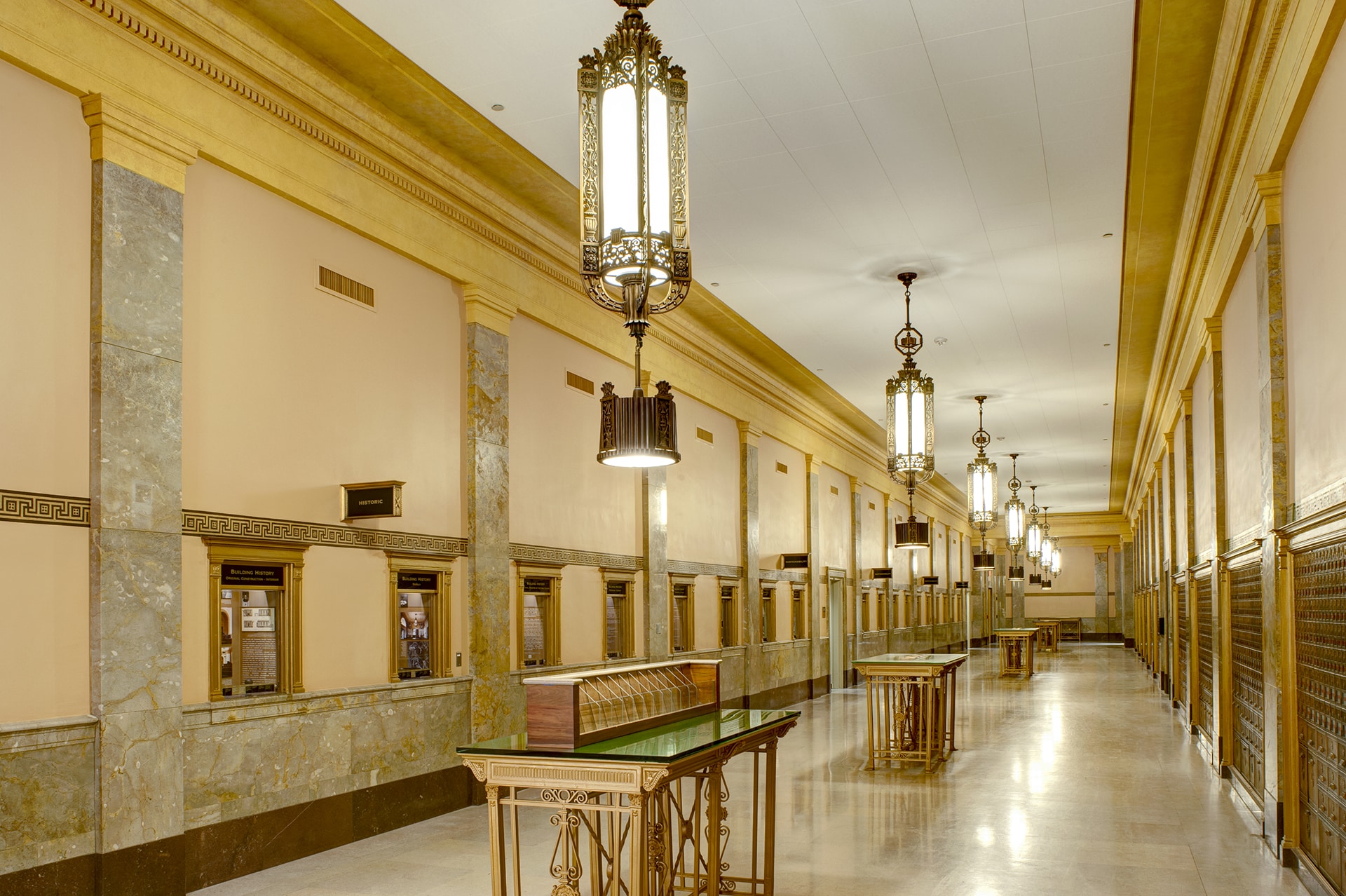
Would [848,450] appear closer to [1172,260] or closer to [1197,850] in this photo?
[1172,260]

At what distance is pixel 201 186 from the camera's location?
714 cm

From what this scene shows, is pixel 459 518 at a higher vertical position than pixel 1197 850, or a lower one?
higher

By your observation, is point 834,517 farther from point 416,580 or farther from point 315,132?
point 315,132

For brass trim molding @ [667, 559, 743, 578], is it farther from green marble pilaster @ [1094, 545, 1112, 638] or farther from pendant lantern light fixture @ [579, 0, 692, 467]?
green marble pilaster @ [1094, 545, 1112, 638]

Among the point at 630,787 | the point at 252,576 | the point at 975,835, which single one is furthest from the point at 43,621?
the point at 975,835

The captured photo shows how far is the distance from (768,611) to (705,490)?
3543 mm

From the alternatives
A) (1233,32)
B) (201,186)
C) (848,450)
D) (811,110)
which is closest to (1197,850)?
(1233,32)

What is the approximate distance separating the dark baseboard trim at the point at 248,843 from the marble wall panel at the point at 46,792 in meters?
0.09

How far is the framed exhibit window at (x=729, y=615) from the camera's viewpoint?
16.8m

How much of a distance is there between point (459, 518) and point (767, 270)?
4.94 meters

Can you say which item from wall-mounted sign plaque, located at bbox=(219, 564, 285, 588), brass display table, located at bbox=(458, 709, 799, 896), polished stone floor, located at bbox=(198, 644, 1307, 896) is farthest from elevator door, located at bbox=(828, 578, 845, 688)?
brass display table, located at bbox=(458, 709, 799, 896)

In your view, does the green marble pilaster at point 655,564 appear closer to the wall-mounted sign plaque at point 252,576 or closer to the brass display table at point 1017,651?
the wall-mounted sign plaque at point 252,576

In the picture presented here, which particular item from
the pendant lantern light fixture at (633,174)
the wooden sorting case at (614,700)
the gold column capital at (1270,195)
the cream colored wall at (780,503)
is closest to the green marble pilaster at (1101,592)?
the cream colored wall at (780,503)

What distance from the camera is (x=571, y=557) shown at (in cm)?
1170
